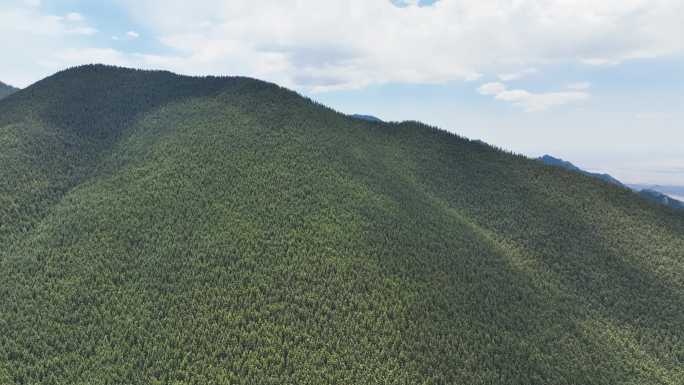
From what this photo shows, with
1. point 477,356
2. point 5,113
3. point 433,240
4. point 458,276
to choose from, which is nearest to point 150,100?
point 5,113

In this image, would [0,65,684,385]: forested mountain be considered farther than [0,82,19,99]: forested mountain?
No

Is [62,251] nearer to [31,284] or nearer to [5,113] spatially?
[31,284]

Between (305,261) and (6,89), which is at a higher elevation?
(6,89)

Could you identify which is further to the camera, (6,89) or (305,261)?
(6,89)

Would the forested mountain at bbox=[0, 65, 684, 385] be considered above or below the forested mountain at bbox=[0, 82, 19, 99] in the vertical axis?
below

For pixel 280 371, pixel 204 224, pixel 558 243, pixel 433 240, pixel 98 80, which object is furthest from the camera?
pixel 98 80

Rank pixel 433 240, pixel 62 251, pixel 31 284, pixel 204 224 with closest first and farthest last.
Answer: pixel 31 284
pixel 62 251
pixel 204 224
pixel 433 240

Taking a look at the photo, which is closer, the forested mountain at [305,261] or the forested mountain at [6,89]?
the forested mountain at [305,261]

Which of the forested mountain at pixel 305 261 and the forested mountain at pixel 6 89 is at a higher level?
the forested mountain at pixel 6 89
